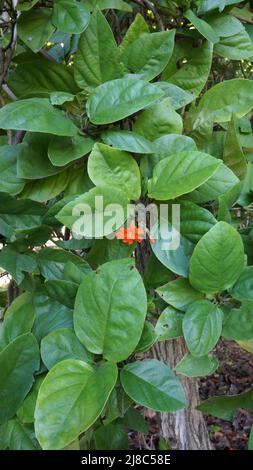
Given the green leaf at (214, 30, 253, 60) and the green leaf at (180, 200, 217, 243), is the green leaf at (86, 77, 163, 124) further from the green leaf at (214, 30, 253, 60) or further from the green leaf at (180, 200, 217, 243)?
the green leaf at (214, 30, 253, 60)

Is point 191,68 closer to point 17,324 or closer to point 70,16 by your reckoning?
point 70,16

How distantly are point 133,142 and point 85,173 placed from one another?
99 mm

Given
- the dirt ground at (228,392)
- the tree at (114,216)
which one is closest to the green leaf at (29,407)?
the tree at (114,216)

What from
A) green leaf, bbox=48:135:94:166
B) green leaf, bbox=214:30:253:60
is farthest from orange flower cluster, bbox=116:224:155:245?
green leaf, bbox=214:30:253:60

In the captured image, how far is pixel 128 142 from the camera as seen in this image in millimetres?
573

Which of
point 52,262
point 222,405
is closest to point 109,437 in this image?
point 222,405

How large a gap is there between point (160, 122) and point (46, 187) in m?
0.18

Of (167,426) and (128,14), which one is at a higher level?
(128,14)

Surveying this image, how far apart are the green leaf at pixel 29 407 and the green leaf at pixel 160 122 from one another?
13.9 inches

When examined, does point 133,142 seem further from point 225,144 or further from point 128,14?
point 128,14

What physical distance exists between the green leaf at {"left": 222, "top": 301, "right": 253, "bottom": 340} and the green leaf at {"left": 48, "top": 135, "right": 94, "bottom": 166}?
28 cm

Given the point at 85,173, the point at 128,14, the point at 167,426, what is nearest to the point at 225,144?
the point at 85,173

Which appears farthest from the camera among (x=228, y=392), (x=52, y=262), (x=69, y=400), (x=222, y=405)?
(x=228, y=392)
